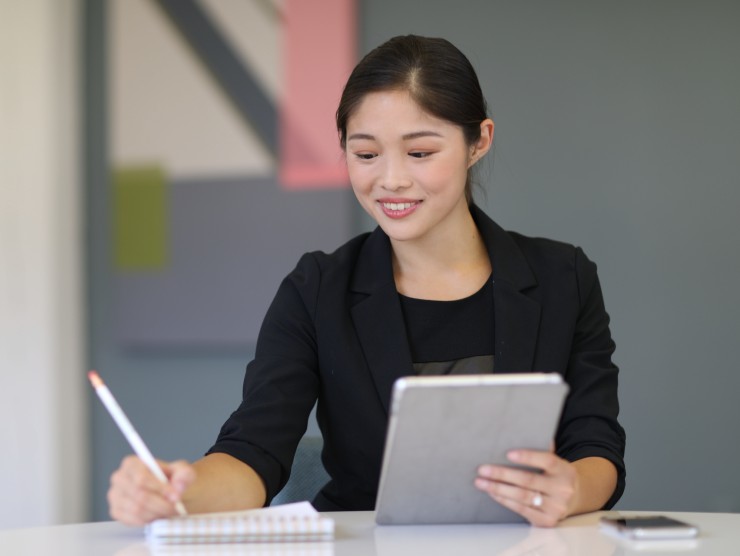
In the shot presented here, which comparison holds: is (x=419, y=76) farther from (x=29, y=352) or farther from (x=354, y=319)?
(x=29, y=352)

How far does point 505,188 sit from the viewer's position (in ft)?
10.2

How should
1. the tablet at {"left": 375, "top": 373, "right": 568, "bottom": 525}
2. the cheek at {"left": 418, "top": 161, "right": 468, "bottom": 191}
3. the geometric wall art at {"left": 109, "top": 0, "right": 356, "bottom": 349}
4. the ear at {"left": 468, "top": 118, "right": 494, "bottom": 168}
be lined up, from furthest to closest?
the geometric wall art at {"left": 109, "top": 0, "right": 356, "bottom": 349}
the ear at {"left": 468, "top": 118, "right": 494, "bottom": 168}
the cheek at {"left": 418, "top": 161, "right": 468, "bottom": 191}
the tablet at {"left": 375, "top": 373, "right": 568, "bottom": 525}

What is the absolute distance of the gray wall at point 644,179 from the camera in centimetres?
303

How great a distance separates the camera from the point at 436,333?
176 cm

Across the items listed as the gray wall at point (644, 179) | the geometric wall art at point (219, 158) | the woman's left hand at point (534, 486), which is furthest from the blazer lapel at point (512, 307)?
the geometric wall art at point (219, 158)

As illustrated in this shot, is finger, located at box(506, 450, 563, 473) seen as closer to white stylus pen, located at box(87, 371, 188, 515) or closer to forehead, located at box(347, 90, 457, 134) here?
white stylus pen, located at box(87, 371, 188, 515)

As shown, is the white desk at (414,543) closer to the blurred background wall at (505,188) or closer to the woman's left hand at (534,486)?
the woman's left hand at (534,486)

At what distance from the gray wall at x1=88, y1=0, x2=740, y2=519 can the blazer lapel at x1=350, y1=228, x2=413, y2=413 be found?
129cm

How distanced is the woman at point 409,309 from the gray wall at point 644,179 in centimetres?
127

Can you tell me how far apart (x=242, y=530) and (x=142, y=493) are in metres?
0.13

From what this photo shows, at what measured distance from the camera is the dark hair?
1690 millimetres

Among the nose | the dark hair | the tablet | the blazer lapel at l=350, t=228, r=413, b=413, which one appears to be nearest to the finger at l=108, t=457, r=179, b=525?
the tablet

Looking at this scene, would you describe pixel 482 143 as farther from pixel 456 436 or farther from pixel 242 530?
pixel 242 530

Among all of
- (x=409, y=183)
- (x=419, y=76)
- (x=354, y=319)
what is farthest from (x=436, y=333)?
(x=419, y=76)
